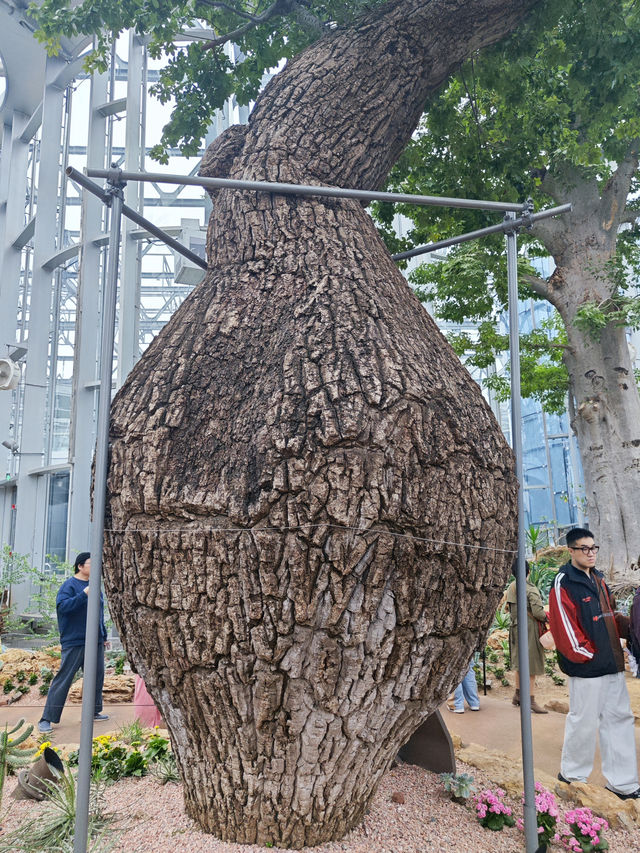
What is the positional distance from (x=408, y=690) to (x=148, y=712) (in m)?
2.71

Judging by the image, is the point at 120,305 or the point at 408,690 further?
the point at 120,305

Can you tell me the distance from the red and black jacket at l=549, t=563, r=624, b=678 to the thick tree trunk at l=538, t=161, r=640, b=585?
479 centimetres

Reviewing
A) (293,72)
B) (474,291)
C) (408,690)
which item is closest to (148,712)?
(408,690)

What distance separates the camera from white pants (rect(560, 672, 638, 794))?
11.7 ft

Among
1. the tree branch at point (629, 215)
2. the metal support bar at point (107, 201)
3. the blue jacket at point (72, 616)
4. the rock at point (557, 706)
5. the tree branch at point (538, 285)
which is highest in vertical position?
the tree branch at point (629, 215)

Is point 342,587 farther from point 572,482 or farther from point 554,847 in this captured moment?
point 572,482

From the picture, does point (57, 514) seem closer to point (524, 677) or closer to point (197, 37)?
point (197, 37)

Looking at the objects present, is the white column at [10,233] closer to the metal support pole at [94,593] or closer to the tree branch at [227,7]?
the tree branch at [227,7]

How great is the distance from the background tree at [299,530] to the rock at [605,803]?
1.34 m

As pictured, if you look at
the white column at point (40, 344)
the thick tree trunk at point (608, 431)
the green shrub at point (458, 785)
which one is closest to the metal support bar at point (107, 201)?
the green shrub at point (458, 785)

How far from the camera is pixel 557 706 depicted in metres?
5.91

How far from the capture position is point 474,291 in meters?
8.67

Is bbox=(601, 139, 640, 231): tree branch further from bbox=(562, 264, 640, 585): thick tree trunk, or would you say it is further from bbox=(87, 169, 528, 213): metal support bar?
bbox=(87, 169, 528, 213): metal support bar

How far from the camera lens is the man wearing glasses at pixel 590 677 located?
3.59 metres
